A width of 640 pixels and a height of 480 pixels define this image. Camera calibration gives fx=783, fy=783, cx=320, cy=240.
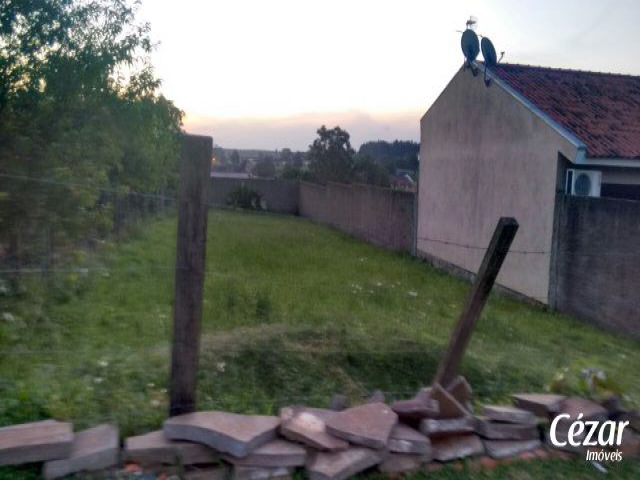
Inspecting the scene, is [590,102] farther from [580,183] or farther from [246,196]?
[246,196]

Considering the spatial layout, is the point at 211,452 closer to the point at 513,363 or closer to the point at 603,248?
the point at 513,363

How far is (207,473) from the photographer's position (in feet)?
13.6

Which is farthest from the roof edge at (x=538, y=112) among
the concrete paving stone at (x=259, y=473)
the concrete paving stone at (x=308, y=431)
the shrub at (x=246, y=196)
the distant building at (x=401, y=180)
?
the distant building at (x=401, y=180)

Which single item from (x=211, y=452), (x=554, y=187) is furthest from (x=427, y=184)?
(x=211, y=452)

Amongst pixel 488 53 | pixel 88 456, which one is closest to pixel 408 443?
pixel 88 456

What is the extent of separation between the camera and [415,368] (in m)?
6.84

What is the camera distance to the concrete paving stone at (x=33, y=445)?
3.90 metres

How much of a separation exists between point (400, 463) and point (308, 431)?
1.88 ft

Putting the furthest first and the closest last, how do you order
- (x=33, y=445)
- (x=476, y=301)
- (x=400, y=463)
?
(x=476, y=301) → (x=400, y=463) → (x=33, y=445)

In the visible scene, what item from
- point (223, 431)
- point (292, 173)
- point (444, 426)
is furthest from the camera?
point (292, 173)

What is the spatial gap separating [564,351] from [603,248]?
3.72 m

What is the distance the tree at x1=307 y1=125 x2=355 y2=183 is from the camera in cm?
4047

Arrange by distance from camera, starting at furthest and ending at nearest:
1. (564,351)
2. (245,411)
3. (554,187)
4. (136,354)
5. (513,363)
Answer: (554,187) → (564,351) → (513,363) → (136,354) → (245,411)

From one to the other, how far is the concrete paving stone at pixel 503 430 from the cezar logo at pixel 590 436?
0.57 ft
